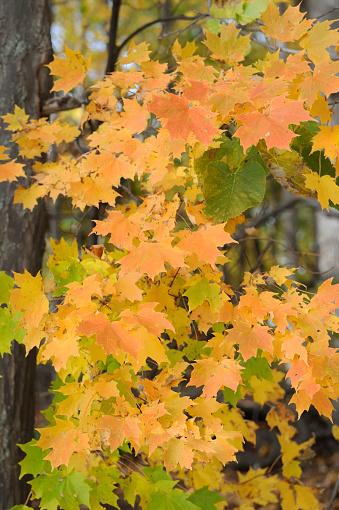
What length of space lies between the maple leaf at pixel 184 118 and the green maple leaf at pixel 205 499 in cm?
161

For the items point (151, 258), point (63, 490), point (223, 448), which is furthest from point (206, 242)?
point (63, 490)

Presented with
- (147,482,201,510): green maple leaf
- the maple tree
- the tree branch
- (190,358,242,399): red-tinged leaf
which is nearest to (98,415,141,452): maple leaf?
the maple tree

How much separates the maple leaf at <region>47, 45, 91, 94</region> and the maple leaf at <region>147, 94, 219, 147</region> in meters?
0.78

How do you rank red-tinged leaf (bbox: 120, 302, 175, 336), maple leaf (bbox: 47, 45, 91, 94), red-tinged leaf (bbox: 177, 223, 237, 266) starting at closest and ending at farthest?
red-tinged leaf (bbox: 120, 302, 175, 336)
red-tinged leaf (bbox: 177, 223, 237, 266)
maple leaf (bbox: 47, 45, 91, 94)

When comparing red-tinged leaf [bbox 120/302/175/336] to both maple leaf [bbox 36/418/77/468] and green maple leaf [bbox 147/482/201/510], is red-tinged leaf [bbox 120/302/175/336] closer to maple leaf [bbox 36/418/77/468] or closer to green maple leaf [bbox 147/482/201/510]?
maple leaf [bbox 36/418/77/468]

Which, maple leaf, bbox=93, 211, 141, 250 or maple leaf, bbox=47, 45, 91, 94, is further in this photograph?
maple leaf, bbox=47, 45, 91, 94

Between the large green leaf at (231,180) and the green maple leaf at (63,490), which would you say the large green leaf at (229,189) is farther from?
the green maple leaf at (63,490)

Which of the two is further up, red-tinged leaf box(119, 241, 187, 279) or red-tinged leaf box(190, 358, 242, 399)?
red-tinged leaf box(119, 241, 187, 279)

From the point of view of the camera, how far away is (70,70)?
1.93 meters

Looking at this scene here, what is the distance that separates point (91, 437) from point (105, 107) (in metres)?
1.40

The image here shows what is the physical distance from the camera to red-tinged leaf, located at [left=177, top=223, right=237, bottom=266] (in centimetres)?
145

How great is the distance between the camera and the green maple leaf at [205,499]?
1.97 meters

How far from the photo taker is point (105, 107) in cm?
198

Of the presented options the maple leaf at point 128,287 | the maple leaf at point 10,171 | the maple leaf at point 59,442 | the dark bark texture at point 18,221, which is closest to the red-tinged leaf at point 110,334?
A: the maple leaf at point 128,287
